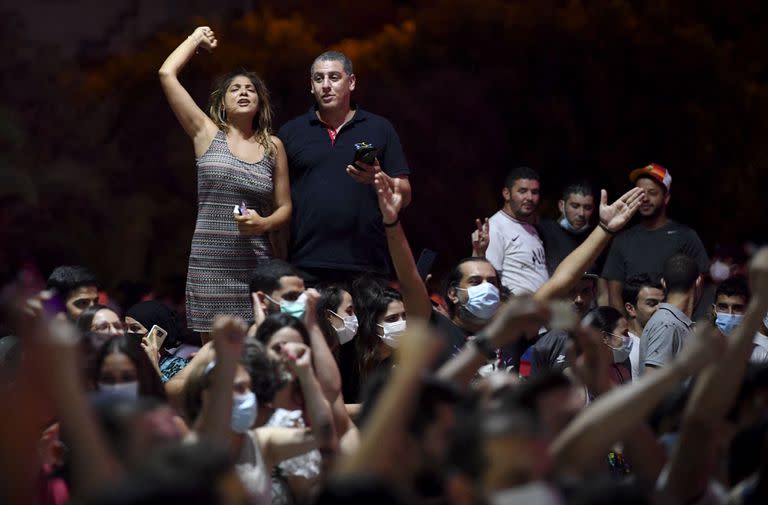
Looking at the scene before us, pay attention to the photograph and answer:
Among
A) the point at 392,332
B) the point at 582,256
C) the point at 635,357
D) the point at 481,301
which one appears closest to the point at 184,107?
the point at 392,332

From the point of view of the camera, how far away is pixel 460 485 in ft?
11.1

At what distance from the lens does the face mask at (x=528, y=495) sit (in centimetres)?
320

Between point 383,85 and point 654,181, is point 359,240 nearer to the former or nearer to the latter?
point 654,181

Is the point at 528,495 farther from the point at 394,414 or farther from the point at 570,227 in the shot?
the point at 570,227

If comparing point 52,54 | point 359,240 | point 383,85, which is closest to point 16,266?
point 52,54

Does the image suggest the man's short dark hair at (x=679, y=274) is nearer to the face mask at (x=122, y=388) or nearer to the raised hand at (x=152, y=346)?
the raised hand at (x=152, y=346)

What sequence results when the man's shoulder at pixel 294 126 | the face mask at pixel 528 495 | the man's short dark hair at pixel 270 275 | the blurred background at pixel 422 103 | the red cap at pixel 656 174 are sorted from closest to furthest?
the face mask at pixel 528 495
the man's short dark hair at pixel 270 275
the man's shoulder at pixel 294 126
the red cap at pixel 656 174
the blurred background at pixel 422 103

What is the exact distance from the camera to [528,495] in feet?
10.6

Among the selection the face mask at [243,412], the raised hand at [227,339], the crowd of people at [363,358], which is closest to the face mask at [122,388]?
the crowd of people at [363,358]

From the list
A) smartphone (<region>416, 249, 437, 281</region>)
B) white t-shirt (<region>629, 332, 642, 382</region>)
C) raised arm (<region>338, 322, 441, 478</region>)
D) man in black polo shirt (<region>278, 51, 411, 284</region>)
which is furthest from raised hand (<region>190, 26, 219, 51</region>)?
raised arm (<region>338, 322, 441, 478</region>)

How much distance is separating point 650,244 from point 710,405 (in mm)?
4613

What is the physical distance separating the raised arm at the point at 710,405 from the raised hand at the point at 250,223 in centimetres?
274

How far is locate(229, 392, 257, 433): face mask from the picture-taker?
4718mm

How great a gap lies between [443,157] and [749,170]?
4037 millimetres
